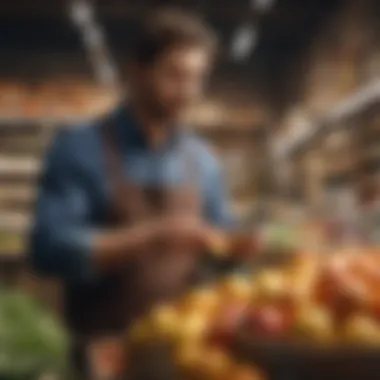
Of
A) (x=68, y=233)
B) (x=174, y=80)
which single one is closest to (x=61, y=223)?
(x=68, y=233)

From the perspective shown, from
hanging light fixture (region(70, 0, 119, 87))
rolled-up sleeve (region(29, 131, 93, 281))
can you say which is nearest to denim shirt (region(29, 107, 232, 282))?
rolled-up sleeve (region(29, 131, 93, 281))

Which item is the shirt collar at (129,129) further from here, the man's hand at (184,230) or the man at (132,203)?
the man's hand at (184,230)

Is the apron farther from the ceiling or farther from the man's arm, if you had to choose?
the ceiling

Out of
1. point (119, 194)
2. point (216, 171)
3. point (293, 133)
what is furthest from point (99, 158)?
point (293, 133)

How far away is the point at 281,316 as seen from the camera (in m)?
0.97

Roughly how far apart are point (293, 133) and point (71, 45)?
1.15 feet

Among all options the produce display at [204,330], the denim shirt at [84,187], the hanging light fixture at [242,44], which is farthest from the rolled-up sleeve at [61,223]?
the hanging light fixture at [242,44]

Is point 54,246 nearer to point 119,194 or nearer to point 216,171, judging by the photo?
point 119,194

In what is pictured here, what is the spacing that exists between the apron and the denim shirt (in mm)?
13

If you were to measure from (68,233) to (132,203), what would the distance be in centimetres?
10

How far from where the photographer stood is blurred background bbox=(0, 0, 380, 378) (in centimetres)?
121

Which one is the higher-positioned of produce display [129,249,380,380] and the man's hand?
the man's hand

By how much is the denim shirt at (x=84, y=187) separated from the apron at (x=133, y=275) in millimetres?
13

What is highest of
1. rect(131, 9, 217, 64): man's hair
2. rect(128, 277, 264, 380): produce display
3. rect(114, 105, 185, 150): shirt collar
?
rect(131, 9, 217, 64): man's hair
